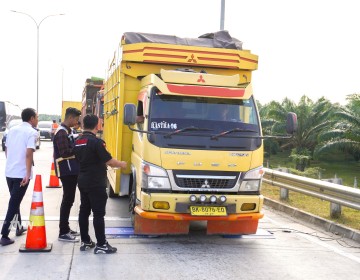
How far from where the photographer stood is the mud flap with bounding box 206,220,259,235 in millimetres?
6535

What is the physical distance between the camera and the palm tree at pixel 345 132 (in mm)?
24375

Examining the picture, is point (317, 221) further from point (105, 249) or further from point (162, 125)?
point (105, 249)

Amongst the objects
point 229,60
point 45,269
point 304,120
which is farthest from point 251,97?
point 304,120

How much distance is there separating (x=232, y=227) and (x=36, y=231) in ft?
8.92

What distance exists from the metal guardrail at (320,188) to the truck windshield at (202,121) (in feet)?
6.35

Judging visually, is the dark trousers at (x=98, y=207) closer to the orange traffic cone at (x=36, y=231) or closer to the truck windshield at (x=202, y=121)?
the orange traffic cone at (x=36, y=231)

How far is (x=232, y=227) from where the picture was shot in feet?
21.8

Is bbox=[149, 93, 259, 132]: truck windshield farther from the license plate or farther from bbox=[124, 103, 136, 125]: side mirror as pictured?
the license plate

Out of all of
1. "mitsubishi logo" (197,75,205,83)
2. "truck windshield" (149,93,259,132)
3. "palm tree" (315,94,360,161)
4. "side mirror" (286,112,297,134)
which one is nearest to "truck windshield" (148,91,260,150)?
"truck windshield" (149,93,259,132)

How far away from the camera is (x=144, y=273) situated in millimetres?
5176

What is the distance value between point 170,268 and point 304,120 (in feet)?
78.7

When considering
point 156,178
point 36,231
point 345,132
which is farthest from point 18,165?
point 345,132

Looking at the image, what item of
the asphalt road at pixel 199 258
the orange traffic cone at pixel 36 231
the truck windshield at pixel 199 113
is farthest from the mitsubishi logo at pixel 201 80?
the orange traffic cone at pixel 36 231

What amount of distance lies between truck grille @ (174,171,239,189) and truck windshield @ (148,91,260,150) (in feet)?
1.25
